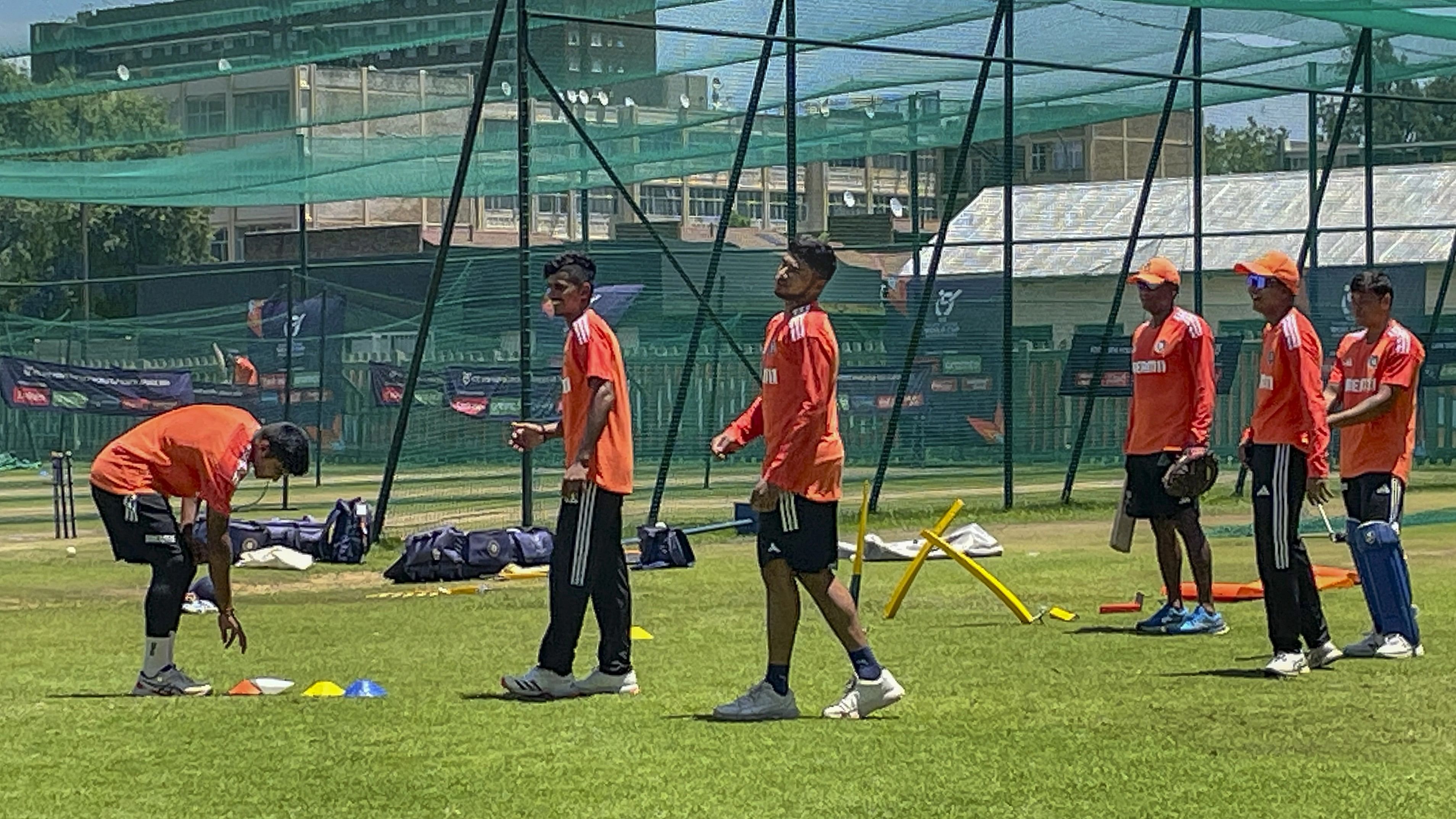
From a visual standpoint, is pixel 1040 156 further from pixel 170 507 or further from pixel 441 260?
pixel 170 507

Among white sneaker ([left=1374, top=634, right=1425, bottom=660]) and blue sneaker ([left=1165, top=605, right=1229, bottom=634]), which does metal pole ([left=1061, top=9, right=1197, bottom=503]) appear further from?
white sneaker ([left=1374, top=634, right=1425, bottom=660])

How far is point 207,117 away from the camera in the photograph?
20.7 meters

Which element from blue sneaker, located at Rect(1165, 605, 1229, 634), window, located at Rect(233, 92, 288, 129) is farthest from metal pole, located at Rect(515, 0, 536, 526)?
blue sneaker, located at Rect(1165, 605, 1229, 634)

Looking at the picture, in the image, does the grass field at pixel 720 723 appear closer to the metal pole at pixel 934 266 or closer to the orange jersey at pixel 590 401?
the orange jersey at pixel 590 401

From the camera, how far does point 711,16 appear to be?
2038 cm

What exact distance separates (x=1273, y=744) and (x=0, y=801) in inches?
176

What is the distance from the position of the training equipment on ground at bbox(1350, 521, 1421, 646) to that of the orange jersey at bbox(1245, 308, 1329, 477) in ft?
2.47

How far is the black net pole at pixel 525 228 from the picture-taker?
700 inches

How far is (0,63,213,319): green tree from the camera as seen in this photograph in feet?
69.7

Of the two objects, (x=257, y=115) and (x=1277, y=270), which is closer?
(x=1277, y=270)

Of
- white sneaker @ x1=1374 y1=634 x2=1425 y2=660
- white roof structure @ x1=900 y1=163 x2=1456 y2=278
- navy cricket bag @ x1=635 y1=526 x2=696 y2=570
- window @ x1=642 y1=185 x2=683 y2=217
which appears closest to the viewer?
white sneaker @ x1=1374 y1=634 x2=1425 y2=660

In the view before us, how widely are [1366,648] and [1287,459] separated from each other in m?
1.24

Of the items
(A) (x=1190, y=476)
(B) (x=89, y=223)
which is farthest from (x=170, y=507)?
(B) (x=89, y=223)

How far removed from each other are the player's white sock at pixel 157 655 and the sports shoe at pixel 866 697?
3.07 metres
